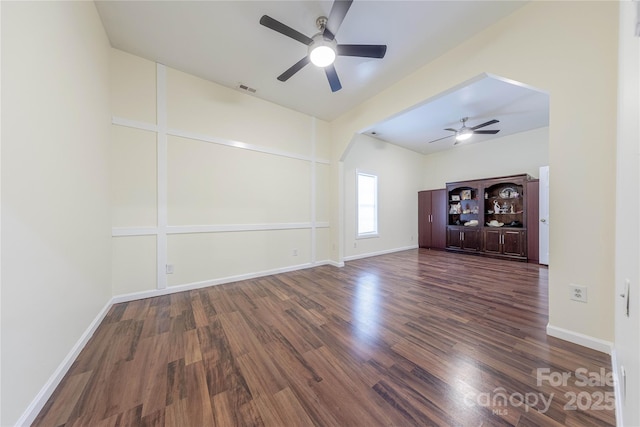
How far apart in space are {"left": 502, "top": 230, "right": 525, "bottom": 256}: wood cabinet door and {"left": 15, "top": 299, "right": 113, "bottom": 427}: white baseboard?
22.6 ft

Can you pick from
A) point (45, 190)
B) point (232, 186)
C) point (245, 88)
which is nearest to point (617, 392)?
point (45, 190)

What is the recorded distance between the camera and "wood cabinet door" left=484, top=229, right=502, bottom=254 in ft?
16.2

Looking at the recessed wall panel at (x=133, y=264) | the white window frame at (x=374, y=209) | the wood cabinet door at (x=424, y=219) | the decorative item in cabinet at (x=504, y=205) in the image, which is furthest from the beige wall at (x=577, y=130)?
the wood cabinet door at (x=424, y=219)

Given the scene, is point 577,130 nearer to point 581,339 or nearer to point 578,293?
point 578,293

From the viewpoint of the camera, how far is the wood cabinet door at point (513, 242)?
4621 millimetres

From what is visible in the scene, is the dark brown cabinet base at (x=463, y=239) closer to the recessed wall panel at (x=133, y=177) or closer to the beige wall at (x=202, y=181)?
the beige wall at (x=202, y=181)

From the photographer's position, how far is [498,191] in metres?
5.38

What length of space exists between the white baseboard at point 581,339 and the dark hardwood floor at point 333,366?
3.3 inches

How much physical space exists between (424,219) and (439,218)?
433 mm

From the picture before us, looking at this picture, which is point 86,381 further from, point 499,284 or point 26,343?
point 499,284

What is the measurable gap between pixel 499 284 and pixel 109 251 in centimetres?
513

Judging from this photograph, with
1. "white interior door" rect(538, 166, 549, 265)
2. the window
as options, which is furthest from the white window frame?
"white interior door" rect(538, 166, 549, 265)

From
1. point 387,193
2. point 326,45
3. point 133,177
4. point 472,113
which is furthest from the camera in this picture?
point 387,193

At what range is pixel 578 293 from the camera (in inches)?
66.9
